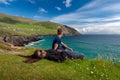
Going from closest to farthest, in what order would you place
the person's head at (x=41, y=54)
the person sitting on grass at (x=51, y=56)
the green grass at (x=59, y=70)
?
the green grass at (x=59, y=70) < the person sitting on grass at (x=51, y=56) < the person's head at (x=41, y=54)

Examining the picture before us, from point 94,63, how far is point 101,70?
1407 millimetres

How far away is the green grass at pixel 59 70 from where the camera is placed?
13.1 metres

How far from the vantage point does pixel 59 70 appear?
14.0 metres

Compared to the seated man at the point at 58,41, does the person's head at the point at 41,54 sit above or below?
below

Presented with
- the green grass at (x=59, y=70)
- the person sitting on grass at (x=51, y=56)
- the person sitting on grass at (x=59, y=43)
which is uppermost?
the person sitting on grass at (x=59, y=43)

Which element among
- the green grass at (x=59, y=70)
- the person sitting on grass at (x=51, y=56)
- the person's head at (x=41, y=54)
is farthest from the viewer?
the person's head at (x=41, y=54)

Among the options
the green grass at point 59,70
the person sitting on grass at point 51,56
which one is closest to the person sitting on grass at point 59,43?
the person sitting on grass at point 51,56

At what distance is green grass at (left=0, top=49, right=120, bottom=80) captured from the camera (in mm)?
13094

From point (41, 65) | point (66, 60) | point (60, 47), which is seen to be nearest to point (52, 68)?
point (41, 65)

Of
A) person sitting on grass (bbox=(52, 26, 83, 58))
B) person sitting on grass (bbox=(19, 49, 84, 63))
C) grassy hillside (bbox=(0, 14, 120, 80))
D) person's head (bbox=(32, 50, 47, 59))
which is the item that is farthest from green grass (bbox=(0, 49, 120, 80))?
person sitting on grass (bbox=(52, 26, 83, 58))

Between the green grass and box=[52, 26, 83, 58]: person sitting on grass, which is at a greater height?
box=[52, 26, 83, 58]: person sitting on grass

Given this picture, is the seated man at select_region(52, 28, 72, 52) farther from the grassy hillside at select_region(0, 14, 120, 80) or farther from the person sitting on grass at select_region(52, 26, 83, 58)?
the grassy hillside at select_region(0, 14, 120, 80)

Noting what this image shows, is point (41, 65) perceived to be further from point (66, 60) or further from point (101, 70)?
point (101, 70)

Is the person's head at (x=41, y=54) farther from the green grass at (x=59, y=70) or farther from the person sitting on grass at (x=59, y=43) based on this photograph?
the person sitting on grass at (x=59, y=43)
